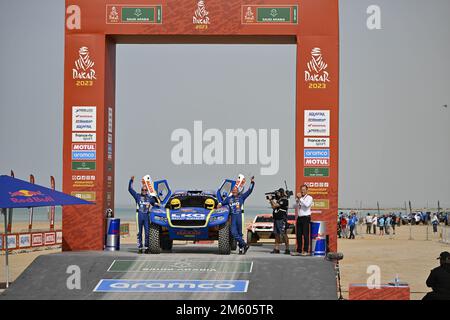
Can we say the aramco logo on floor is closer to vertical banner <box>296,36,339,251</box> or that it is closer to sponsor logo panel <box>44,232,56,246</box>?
vertical banner <box>296,36,339,251</box>

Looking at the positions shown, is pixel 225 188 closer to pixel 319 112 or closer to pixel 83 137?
pixel 319 112

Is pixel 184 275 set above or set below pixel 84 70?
below

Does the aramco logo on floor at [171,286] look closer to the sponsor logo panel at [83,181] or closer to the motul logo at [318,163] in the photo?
the sponsor logo panel at [83,181]

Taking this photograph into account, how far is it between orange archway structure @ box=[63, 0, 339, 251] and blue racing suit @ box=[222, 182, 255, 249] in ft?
6.92

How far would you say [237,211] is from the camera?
16234 mm

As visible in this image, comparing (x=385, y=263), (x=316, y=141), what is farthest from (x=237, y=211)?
(x=385, y=263)

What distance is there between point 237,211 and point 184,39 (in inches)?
193

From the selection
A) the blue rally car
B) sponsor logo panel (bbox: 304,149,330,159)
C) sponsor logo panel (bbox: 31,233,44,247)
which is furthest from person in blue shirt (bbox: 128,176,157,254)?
sponsor logo panel (bbox: 31,233,44,247)

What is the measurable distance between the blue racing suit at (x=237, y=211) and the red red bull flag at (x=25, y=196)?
3331 mm

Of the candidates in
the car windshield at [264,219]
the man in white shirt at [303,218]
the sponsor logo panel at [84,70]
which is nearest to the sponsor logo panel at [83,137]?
the sponsor logo panel at [84,70]

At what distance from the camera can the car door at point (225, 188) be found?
17.0m
